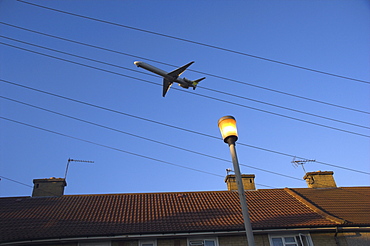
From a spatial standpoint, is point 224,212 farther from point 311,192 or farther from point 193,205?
point 311,192

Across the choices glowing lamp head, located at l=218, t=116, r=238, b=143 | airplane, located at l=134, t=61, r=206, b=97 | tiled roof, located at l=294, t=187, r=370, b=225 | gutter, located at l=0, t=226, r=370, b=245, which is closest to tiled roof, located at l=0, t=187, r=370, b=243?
tiled roof, located at l=294, t=187, r=370, b=225

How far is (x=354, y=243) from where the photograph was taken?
15.3 metres

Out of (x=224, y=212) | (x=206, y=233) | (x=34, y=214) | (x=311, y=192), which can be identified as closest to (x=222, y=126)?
(x=206, y=233)

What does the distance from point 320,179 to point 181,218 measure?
1172 centimetres

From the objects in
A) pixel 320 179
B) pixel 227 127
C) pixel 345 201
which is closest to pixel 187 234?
pixel 227 127

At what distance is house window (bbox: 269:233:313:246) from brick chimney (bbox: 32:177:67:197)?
538 inches

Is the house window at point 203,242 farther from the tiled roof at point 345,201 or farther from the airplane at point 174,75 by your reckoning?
the airplane at point 174,75

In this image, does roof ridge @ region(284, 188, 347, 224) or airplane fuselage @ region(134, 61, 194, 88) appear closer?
airplane fuselage @ region(134, 61, 194, 88)

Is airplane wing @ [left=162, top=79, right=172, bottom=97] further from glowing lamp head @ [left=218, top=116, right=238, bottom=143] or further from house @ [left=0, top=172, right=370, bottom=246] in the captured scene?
glowing lamp head @ [left=218, top=116, right=238, bottom=143]

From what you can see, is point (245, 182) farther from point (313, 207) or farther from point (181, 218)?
point (181, 218)

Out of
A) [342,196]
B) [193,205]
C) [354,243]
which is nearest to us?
[354,243]

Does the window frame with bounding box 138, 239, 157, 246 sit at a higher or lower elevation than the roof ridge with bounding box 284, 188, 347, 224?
lower

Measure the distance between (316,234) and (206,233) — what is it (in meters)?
5.46

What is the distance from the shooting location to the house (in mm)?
14789
